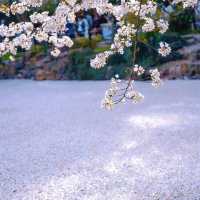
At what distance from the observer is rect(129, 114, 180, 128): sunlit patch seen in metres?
5.13

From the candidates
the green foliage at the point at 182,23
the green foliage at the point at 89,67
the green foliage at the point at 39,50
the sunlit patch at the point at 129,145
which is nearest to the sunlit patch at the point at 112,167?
the sunlit patch at the point at 129,145

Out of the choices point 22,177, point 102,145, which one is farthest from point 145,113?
point 22,177

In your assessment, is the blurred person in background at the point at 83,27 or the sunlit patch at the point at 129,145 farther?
the blurred person in background at the point at 83,27

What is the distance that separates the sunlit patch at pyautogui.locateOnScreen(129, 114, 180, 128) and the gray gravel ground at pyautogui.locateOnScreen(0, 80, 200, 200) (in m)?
0.01

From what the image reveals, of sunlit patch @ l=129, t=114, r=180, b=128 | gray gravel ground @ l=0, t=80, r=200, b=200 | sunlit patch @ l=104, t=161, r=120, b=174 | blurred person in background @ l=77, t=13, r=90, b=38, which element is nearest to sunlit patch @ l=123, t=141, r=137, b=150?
gray gravel ground @ l=0, t=80, r=200, b=200

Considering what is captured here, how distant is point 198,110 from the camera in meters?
5.75

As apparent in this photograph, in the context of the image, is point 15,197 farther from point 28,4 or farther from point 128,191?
point 28,4

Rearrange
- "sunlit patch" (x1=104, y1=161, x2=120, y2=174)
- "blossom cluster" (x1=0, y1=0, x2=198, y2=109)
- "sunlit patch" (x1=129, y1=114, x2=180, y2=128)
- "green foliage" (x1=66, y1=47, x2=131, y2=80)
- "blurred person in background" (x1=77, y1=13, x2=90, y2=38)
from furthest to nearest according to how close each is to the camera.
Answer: "blurred person in background" (x1=77, y1=13, x2=90, y2=38) → "green foliage" (x1=66, y1=47, x2=131, y2=80) → "sunlit patch" (x1=129, y1=114, x2=180, y2=128) → "sunlit patch" (x1=104, y1=161, x2=120, y2=174) → "blossom cluster" (x1=0, y1=0, x2=198, y2=109)

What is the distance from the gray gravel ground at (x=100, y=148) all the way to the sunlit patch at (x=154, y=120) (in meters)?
0.01

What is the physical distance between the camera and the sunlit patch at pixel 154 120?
5134 mm

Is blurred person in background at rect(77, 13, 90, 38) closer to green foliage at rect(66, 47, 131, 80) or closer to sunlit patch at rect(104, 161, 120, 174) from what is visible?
green foliage at rect(66, 47, 131, 80)

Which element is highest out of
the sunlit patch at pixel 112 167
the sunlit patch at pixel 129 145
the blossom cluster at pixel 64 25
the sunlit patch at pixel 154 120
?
the blossom cluster at pixel 64 25

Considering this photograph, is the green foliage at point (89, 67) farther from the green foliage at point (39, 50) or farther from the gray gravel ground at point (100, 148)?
the gray gravel ground at point (100, 148)

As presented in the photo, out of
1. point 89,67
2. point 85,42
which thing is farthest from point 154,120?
point 85,42
